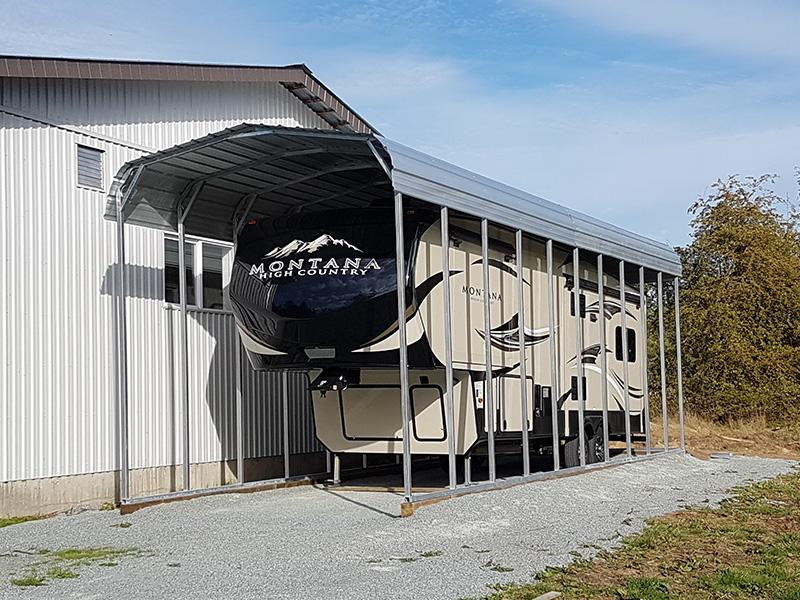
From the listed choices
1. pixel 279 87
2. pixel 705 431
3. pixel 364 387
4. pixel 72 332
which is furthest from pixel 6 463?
pixel 705 431

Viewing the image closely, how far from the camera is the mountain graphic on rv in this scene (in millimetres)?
12273

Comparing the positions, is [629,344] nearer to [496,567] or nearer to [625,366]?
[625,366]

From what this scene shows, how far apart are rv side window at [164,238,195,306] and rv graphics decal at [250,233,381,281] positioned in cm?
237

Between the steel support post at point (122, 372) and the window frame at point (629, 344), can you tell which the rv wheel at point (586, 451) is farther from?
the steel support post at point (122, 372)

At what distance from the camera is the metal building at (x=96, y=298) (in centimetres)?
1222

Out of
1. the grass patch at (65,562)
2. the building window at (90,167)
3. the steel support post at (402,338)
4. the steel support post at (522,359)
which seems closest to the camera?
the grass patch at (65,562)

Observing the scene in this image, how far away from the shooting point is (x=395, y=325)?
12039 millimetres

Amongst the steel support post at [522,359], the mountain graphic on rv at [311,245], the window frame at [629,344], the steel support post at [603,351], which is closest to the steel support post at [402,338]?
the mountain graphic on rv at [311,245]

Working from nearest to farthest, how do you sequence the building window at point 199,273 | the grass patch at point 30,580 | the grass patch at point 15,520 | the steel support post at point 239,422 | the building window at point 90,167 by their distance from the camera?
the grass patch at point 30,580
the grass patch at point 15,520
the building window at point 90,167
the steel support post at point 239,422
the building window at point 199,273

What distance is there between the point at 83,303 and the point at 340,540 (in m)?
5.07

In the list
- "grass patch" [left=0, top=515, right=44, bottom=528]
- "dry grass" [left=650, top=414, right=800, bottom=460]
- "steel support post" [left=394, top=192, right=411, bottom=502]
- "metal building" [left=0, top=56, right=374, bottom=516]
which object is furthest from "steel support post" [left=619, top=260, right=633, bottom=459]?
"grass patch" [left=0, top=515, right=44, bottom=528]

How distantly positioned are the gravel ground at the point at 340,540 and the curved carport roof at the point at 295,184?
3.49m

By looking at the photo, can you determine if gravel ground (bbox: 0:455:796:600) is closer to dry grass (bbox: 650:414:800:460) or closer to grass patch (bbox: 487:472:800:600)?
grass patch (bbox: 487:472:800:600)

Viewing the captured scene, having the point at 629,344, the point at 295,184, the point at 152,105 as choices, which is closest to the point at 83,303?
the point at 152,105
